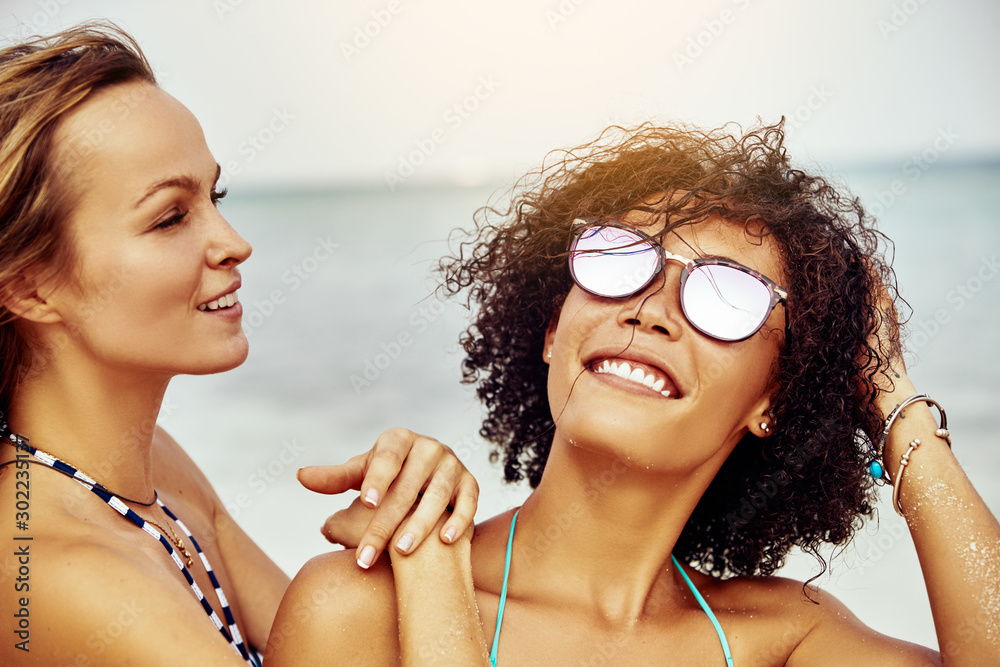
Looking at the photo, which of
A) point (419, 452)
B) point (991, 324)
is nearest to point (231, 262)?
point (419, 452)

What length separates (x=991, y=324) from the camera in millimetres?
9234

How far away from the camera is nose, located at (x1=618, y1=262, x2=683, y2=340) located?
2381 millimetres

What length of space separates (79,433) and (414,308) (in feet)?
26.9

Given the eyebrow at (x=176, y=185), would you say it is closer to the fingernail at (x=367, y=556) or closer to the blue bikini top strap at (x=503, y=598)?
the fingernail at (x=367, y=556)

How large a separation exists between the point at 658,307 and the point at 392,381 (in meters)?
6.22

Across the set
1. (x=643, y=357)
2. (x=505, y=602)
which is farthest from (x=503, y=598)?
(x=643, y=357)

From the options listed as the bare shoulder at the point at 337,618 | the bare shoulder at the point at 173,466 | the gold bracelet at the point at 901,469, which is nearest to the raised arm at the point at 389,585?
the bare shoulder at the point at 337,618

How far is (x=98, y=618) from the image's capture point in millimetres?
1861

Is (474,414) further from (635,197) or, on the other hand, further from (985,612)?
(985,612)

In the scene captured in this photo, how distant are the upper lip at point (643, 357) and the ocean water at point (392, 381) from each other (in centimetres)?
104

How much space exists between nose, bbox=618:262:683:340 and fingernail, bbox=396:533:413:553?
0.84 metres

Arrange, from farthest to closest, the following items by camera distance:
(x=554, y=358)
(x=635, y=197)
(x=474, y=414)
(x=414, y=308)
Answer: (x=414, y=308) < (x=474, y=414) < (x=635, y=197) < (x=554, y=358)

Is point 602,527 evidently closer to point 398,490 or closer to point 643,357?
point 643,357

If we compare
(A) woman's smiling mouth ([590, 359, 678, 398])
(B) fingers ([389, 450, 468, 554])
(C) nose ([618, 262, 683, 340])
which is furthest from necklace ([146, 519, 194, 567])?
(C) nose ([618, 262, 683, 340])
